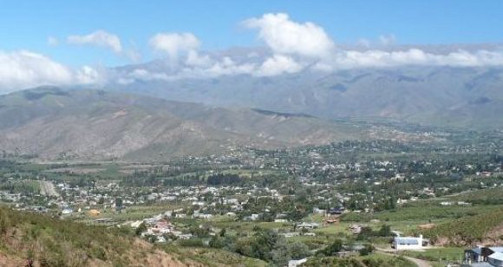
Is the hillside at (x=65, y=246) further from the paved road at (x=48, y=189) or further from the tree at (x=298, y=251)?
the paved road at (x=48, y=189)

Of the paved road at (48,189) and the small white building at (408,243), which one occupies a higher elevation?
the small white building at (408,243)

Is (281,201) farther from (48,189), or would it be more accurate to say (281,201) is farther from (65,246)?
(65,246)

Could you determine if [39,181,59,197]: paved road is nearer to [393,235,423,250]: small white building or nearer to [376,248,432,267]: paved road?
[393,235,423,250]: small white building

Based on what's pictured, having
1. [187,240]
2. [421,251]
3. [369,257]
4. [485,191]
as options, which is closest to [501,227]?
[421,251]

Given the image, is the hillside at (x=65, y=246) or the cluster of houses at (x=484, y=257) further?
the cluster of houses at (x=484, y=257)

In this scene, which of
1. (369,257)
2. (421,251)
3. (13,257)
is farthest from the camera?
(421,251)

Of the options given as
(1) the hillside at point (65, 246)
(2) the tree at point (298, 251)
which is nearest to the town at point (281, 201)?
(2) the tree at point (298, 251)

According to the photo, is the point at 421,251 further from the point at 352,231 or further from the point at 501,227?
the point at 352,231

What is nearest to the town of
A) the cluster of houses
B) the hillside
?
the cluster of houses
